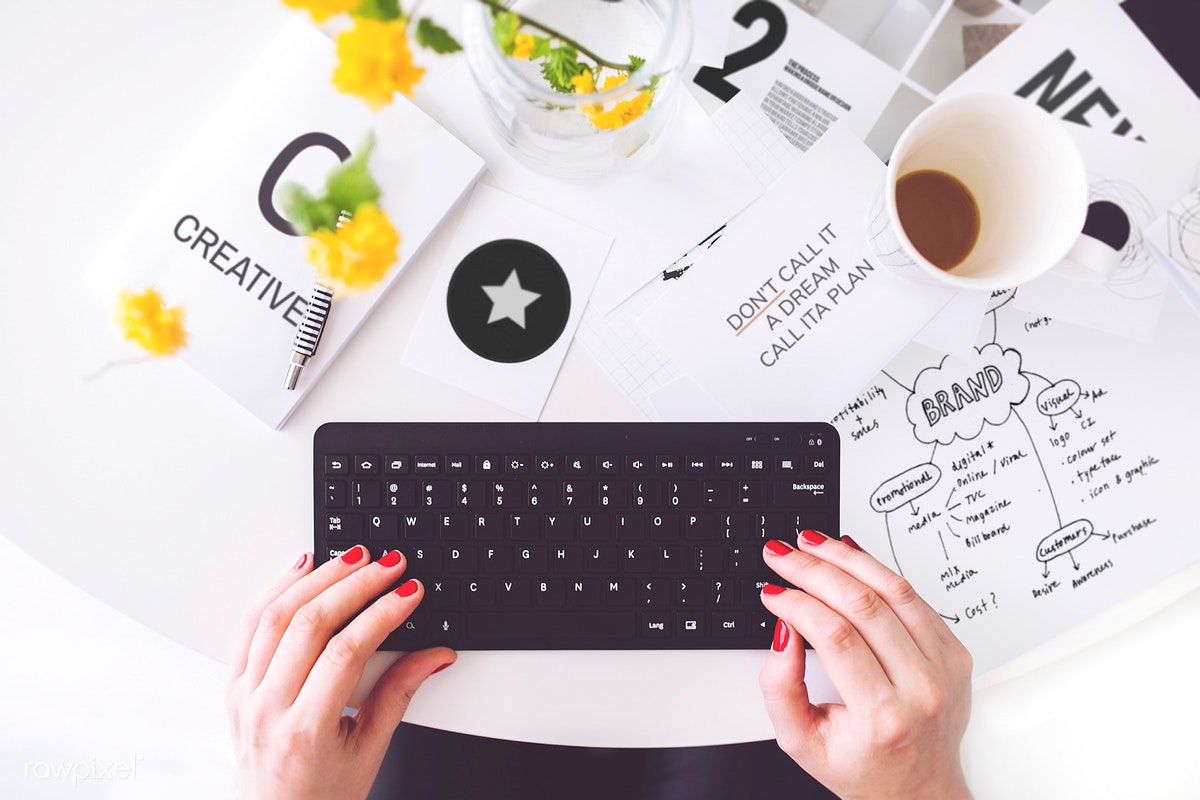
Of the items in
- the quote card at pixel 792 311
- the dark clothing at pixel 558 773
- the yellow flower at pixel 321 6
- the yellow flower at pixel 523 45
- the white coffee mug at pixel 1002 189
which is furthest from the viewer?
the dark clothing at pixel 558 773

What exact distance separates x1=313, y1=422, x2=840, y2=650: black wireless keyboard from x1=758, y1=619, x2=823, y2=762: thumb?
0.02 metres

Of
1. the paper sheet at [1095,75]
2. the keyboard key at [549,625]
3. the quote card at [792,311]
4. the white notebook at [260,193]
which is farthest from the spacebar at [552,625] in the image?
the paper sheet at [1095,75]

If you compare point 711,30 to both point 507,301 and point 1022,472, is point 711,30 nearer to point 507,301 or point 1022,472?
point 507,301

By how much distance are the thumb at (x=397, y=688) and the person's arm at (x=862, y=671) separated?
0.29 meters

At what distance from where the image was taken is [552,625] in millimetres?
663

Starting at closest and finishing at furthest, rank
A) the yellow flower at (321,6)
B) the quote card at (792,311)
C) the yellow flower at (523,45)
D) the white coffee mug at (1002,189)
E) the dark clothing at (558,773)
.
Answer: the yellow flower at (321,6), the yellow flower at (523,45), the white coffee mug at (1002,189), the quote card at (792,311), the dark clothing at (558,773)

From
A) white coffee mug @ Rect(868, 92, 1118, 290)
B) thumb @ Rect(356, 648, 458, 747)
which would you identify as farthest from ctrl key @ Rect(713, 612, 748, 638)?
white coffee mug @ Rect(868, 92, 1118, 290)

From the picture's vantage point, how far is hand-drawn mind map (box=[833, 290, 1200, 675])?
28.1 inches

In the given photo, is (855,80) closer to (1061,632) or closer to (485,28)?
(485,28)

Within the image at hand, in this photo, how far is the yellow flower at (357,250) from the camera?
0.53m

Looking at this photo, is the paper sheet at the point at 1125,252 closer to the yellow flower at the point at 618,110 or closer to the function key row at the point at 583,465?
the function key row at the point at 583,465

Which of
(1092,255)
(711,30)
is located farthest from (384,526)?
(1092,255)

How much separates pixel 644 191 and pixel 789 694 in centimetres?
47

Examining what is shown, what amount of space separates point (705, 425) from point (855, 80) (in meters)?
0.35
